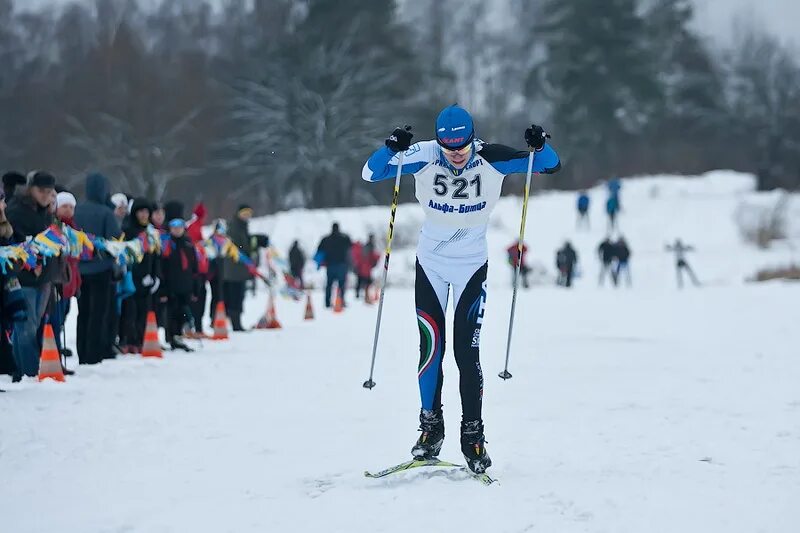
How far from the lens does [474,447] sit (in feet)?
17.4

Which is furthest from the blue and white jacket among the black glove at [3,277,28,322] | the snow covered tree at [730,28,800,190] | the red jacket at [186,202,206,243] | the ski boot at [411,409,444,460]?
the snow covered tree at [730,28,800,190]

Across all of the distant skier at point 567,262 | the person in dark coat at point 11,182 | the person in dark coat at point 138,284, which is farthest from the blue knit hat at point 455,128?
the distant skier at point 567,262

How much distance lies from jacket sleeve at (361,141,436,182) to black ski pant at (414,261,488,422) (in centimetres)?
57

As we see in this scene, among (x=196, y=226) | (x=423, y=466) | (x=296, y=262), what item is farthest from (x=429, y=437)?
(x=296, y=262)

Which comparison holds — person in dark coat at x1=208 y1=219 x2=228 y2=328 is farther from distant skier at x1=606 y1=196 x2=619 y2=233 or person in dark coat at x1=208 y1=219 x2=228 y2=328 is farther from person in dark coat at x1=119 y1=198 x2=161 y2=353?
distant skier at x1=606 y1=196 x2=619 y2=233

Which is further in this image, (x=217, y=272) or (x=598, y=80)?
(x=598, y=80)

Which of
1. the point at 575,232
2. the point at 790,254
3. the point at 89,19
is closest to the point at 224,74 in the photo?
the point at 89,19

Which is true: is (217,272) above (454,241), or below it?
below

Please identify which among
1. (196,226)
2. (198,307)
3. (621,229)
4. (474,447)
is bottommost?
(474,447)

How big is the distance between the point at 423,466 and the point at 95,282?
5606 mm

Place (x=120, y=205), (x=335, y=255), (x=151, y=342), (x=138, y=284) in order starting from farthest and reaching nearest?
(x=335, y=255) < (x=120, y=205) < (x=138, y=284) < (x=151, y=342)

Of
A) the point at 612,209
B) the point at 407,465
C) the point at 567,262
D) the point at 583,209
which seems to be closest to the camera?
the point at 407,465

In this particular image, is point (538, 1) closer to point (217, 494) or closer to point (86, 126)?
point (86, 126)

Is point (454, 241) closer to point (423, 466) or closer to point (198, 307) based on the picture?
point (423, 466)
